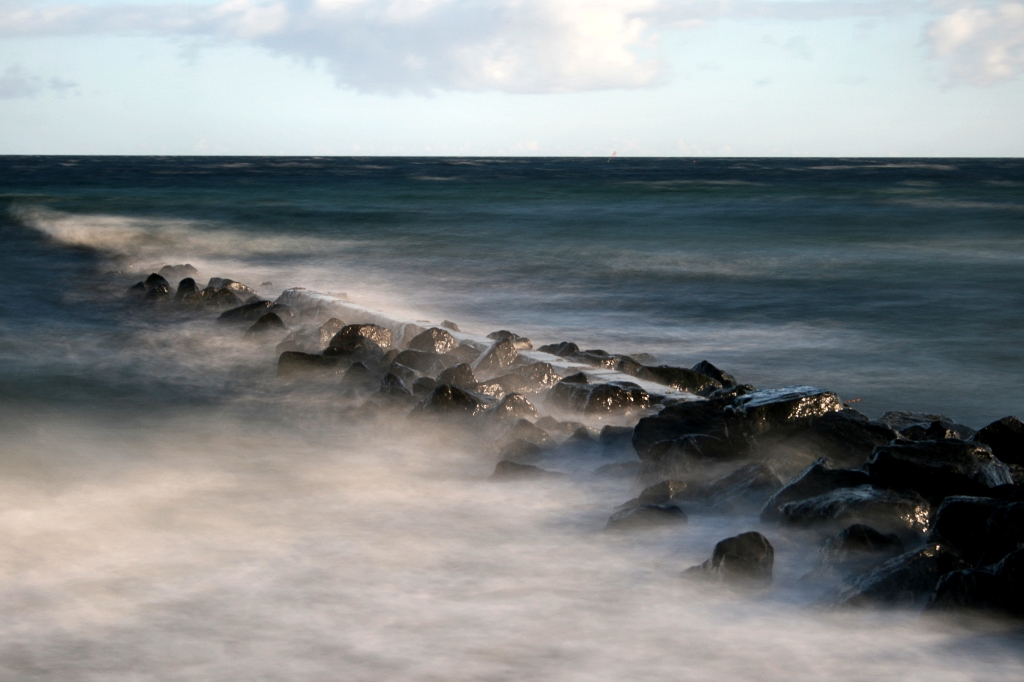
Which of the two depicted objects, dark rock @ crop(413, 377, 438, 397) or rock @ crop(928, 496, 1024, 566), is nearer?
rock @ crop(928, 496, 1024, 566)

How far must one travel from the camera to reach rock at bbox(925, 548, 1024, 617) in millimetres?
2752

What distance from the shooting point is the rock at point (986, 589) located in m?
2.75

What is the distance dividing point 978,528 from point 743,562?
2.58 feet

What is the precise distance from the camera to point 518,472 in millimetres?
4195

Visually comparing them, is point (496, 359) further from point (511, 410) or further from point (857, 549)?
point (857, 549)

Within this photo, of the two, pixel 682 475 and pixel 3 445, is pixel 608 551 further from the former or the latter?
pixel 3 445

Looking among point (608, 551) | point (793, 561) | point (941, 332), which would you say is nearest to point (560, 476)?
point (608, 551)

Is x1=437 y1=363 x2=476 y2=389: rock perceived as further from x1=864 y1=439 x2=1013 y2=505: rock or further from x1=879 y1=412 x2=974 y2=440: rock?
x1=864 y1=439 x2=1013 y2=505: rock

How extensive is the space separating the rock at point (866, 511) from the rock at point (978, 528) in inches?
6.8

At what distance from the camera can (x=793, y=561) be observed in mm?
3260

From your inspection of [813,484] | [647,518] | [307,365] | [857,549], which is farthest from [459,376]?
[857,549]

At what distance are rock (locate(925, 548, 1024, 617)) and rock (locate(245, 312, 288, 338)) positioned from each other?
5.89 m

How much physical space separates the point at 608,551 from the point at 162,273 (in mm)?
9823

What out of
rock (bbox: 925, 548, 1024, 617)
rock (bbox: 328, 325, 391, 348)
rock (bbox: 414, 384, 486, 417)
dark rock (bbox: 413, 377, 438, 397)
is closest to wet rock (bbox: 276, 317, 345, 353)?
rock (bbox: 328, 325, 391, 348)
